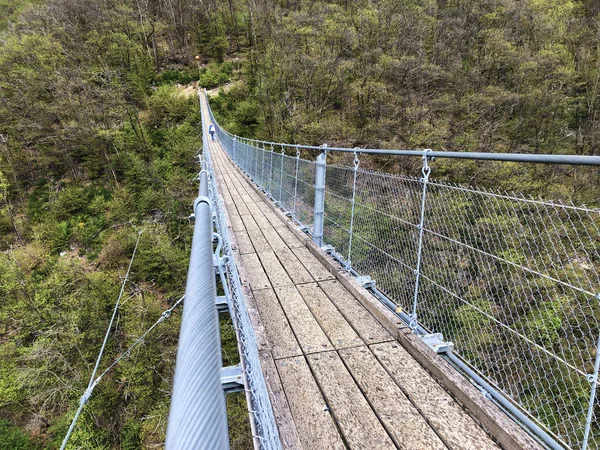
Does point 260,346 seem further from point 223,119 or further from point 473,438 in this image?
point 223,119

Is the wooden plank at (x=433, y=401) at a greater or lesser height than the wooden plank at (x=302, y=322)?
greater

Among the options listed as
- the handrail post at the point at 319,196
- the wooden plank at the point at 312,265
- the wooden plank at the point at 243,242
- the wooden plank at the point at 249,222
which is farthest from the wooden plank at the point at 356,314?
the wooden plank at the point at 249,222

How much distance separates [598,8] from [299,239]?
32251mm

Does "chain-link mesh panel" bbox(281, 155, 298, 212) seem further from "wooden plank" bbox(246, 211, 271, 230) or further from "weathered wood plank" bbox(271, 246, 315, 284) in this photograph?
"weathered wood plank" bbox(271, 246, 315, 284)

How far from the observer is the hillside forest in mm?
13867

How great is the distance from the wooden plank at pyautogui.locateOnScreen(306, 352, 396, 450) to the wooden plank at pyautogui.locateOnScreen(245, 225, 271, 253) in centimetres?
219

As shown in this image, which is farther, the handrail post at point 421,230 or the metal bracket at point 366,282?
the metal bracket at point 366,282

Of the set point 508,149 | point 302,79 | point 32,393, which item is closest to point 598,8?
point 508,149

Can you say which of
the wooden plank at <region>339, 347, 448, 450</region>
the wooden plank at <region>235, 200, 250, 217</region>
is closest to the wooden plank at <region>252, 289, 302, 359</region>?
the wooden plank at <region>339, 347, 448, 450</region>

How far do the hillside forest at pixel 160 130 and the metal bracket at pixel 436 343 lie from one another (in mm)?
8739

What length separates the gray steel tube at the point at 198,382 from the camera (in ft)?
1.11

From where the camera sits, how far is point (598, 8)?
77.1ft

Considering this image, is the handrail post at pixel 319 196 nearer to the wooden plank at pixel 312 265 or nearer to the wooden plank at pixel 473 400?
the wooden plank at pixel 312 265

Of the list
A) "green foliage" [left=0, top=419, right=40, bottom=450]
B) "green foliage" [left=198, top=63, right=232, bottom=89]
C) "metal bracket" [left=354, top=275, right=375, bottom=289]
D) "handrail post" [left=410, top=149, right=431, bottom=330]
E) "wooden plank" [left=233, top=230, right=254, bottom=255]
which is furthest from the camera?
"green foliage" [left=198, top=63, right=232, bottom=89]
